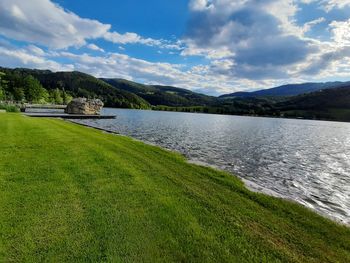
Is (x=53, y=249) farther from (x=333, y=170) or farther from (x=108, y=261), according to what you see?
(x=333, y=170)

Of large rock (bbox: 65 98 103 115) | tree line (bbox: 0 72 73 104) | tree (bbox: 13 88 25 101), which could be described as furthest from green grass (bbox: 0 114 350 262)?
tree (bbox: 13 88 25 101)

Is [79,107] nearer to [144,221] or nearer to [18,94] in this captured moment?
[18,94]

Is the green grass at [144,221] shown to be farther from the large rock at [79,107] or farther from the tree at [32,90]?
the tree at [32,90]

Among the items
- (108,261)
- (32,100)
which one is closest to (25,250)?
(108,261)

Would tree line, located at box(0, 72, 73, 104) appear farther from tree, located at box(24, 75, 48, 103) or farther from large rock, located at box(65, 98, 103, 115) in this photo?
large rock, located at box(65, 98, 103, 115)

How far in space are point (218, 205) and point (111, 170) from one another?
5.59 m

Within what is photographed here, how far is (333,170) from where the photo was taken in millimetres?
19641

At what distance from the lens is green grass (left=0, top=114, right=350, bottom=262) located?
207 inches

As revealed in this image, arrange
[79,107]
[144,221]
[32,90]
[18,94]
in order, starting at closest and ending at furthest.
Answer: [144,221] → [79,107] → [18,94] → [32,90]

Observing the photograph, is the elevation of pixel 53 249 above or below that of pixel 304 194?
above

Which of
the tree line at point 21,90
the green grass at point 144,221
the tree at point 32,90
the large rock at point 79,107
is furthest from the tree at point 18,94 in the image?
the green grass at point 144,221

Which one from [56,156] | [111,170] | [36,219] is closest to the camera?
[36,219]

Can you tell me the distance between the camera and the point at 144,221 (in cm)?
655

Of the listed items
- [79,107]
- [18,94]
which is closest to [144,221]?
[79,107]
